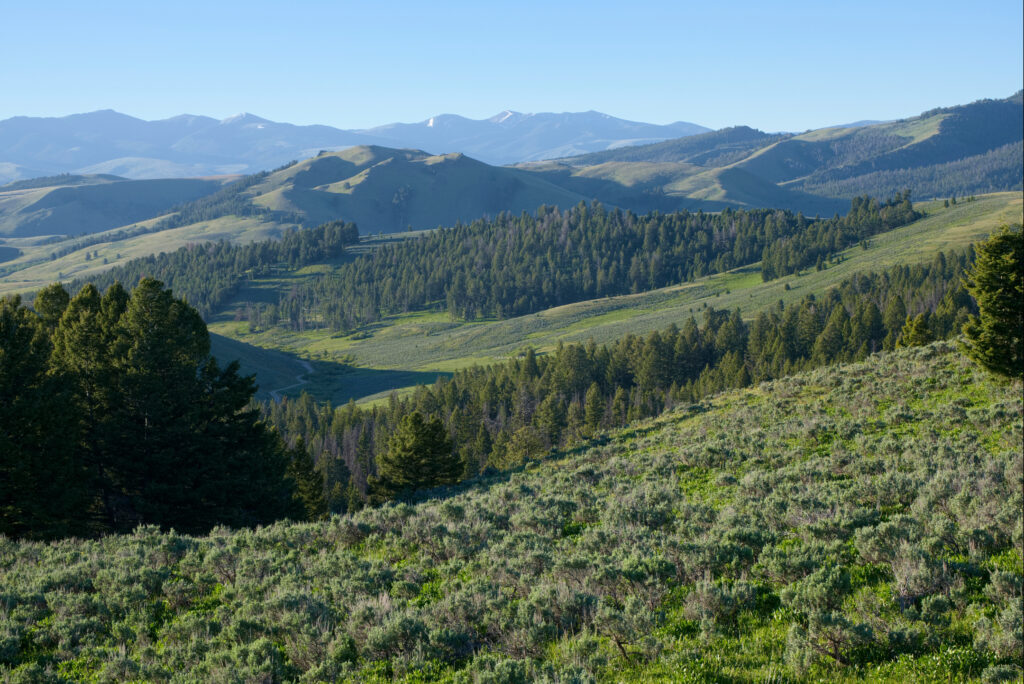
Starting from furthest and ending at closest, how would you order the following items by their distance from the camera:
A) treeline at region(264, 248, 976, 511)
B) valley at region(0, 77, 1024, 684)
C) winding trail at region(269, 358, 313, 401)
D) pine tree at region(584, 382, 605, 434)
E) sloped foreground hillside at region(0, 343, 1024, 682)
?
winding trail at region(269, 358, 313, 401)
treeline at region(264, 248, 976, 511)
pine tree at region(584, 382, 605, 434)
valley at region(0, 77, 1024, 684)
sloped foreground hillside at region(0, 343, 1024, 682)

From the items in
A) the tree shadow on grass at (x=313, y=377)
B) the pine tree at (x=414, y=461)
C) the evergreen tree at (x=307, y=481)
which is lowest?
the tree shadow on grass at (x=313, y=377)

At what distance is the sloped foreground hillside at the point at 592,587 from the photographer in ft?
29.3

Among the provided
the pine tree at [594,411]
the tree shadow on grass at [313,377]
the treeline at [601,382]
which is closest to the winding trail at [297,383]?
the tree shadow on grass at [313,377]

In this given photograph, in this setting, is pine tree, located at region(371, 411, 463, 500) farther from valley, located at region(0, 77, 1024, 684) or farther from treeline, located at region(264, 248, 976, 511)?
treeline, located at region(264, 248, 976, 511)

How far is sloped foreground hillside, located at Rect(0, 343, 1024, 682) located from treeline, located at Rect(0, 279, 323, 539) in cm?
1197

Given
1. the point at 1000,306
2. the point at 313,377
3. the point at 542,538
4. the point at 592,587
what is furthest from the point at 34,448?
the point at 313,377

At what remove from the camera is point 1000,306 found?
28.6m

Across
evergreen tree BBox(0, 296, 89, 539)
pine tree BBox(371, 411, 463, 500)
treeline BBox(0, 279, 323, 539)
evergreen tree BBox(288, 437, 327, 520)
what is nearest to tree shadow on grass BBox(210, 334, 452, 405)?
evergreen tree BBox(288, 437, 327, 520)

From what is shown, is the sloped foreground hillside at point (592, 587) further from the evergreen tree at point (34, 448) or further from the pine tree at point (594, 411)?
the pine tree at point (594, 411)

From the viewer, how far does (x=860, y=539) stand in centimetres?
1188

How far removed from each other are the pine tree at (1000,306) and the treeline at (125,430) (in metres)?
37.7

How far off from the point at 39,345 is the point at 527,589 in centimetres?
3146

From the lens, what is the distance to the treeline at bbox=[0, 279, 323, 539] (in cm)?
2781

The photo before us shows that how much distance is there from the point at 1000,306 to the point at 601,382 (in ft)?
333
